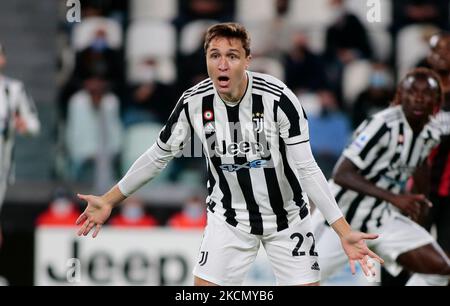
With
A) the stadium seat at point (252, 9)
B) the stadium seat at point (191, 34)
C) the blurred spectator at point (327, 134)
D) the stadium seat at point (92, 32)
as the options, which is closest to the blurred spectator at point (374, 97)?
the blurred spectator at point (327, 134)

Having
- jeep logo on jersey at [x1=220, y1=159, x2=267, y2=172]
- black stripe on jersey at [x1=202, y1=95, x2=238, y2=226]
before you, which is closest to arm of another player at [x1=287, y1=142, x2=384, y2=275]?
jeep logo on jersey at [x1=220, y1=159, x2=267, y2=172]

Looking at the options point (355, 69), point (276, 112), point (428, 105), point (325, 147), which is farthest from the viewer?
point (355, 69)

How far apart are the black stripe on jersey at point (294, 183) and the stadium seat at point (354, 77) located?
4.99m

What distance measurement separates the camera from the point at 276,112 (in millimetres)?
5148

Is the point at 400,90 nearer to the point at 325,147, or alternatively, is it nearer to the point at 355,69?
the point at 325,147

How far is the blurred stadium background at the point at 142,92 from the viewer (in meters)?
8.93

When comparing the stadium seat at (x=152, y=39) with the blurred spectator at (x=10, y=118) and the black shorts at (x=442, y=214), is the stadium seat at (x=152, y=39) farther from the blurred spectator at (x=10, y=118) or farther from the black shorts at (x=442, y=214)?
the black shorts at (x=442, y=214)

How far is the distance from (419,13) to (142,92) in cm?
316

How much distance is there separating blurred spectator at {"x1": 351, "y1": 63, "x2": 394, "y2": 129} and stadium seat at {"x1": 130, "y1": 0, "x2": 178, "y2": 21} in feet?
7.64

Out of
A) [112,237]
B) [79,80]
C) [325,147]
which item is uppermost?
[79,80]

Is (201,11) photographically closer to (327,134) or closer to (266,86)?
(327,134)

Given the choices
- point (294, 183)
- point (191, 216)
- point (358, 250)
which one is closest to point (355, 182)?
point (294, 183)

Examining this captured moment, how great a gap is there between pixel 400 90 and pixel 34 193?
3.93m
